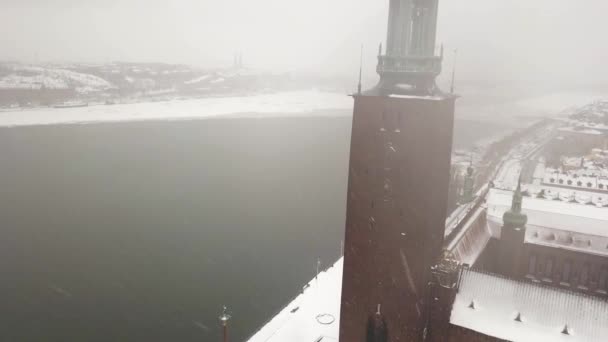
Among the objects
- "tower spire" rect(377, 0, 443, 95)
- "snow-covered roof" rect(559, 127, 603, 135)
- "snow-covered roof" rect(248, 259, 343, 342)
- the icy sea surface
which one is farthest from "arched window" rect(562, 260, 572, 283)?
"snow-covered roof" rect(559, 127, 603, 135)

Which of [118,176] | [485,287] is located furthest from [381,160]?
[118,176]

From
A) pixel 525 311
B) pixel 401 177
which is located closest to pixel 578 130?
pixel 525 311

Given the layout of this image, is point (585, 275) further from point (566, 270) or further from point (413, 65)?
point (413, 65)

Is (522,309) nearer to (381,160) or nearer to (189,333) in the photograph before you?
(381,160)

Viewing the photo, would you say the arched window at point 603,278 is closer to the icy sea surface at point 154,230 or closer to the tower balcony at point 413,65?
the icy sea surface at point 154,230

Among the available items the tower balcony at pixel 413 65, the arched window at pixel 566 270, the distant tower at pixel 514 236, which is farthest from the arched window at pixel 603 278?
the tower balcony at pixel 413 65
